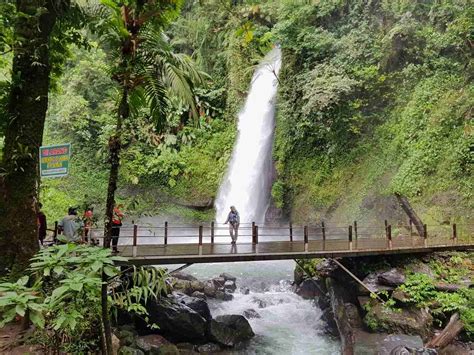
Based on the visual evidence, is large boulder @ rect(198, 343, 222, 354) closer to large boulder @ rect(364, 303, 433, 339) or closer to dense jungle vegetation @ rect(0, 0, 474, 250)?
large boulder @ rect(364, 303, 433, 339)

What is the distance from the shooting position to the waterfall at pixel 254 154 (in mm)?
19828

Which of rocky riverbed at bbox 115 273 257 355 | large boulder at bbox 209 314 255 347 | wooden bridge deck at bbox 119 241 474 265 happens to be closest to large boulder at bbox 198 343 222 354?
rocky riverbed at bbox 115 273 257 355

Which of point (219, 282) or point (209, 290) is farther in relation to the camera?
point (219, 282)

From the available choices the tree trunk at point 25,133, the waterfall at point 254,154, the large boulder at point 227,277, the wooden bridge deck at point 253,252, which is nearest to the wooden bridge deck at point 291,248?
the wooden bridge deck at point 253,252

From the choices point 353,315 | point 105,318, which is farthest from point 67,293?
point 353,315

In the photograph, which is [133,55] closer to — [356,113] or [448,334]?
[448,334]

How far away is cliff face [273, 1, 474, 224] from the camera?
45.6 ft

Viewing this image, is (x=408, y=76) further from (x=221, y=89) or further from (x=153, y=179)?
(x=153, y=179)

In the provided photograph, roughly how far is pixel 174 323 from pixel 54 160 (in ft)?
17.8

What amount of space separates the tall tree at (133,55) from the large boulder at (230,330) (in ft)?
20.3

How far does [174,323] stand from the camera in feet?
29.0

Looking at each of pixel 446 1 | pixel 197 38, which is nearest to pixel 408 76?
pixel 446 1

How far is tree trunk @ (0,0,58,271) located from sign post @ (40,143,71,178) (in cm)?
83

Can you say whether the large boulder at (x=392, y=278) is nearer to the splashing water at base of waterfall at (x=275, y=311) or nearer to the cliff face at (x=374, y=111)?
the splashing water at base of waterfall at (x=275, y=311)
